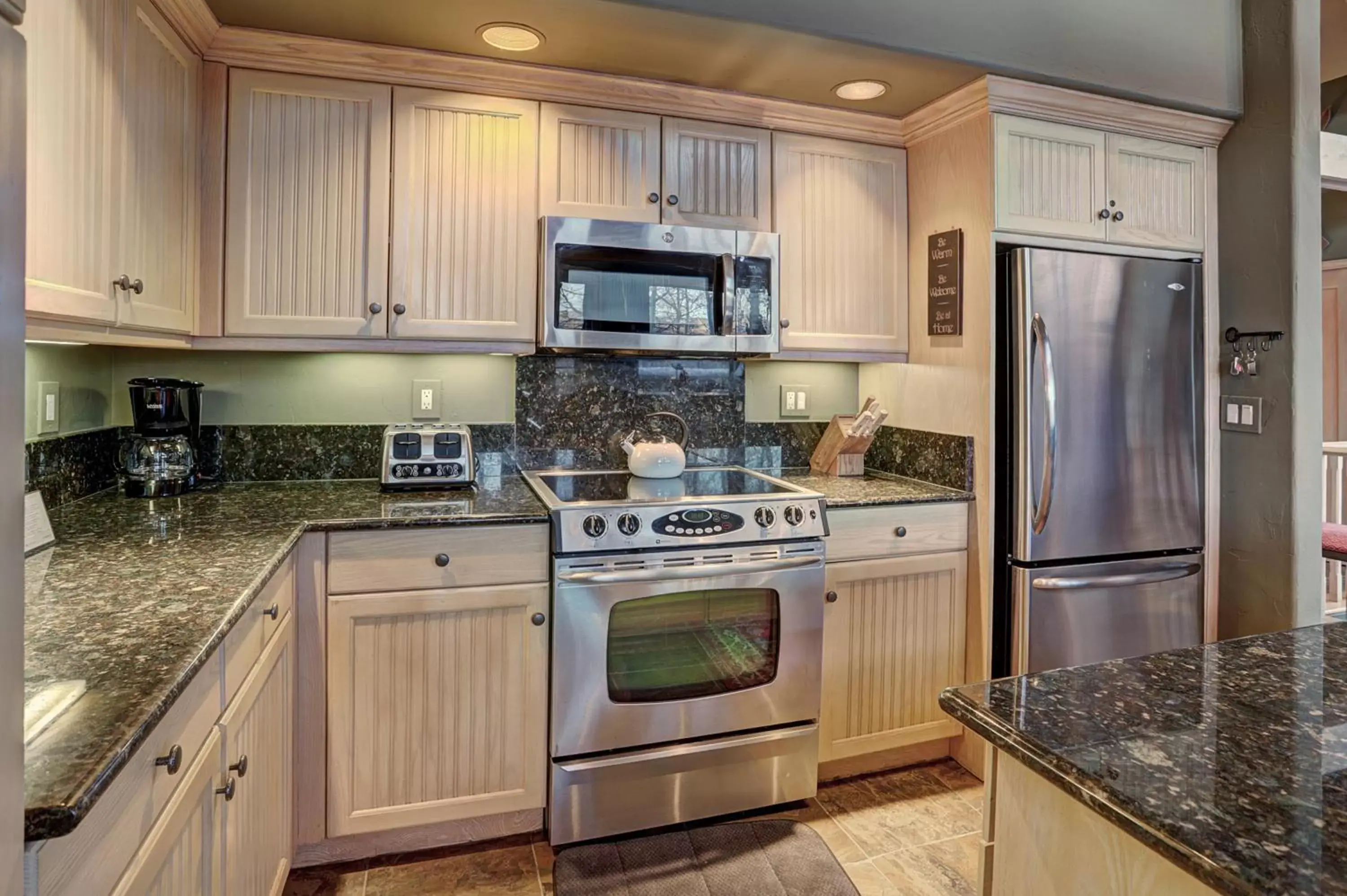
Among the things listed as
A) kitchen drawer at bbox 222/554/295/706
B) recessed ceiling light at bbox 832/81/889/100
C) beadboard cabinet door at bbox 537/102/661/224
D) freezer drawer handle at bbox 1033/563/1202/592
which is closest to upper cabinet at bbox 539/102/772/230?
beadboard cabinet door at bbox 537/102/661/224

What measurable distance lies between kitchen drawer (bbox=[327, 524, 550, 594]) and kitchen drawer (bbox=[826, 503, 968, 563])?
92 cm

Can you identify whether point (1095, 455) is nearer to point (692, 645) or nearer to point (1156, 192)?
point (1156, 192)

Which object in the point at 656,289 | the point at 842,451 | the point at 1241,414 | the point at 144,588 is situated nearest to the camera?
the point at 144,588

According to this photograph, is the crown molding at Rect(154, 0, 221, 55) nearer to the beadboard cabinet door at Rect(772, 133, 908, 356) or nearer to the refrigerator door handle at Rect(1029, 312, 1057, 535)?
the beadboard cabinet door at Rect(772, 133, 908, 356)

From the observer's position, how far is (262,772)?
5.04ft

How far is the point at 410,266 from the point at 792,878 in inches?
79.5

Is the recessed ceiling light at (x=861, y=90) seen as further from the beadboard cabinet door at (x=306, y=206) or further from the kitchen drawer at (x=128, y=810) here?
the kitchen drawer at (x=128, y=810)

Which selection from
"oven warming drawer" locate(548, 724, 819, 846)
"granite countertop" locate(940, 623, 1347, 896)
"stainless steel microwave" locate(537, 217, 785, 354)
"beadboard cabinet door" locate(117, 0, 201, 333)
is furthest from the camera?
"stainless steel microwave" locate(537, 217, 785, 354)

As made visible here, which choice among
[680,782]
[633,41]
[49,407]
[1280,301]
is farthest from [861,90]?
[49,407]

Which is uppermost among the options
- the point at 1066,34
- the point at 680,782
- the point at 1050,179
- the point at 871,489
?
the point at 1066,34

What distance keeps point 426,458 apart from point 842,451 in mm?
1483

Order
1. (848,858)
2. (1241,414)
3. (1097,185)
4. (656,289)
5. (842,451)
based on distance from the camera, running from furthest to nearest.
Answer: (842,451)
(1241,414)
(1097,185)
(656,289)
(848,858)

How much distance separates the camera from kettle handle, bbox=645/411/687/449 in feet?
9.27

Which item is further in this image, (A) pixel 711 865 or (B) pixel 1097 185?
(B) pixel 1097 185
